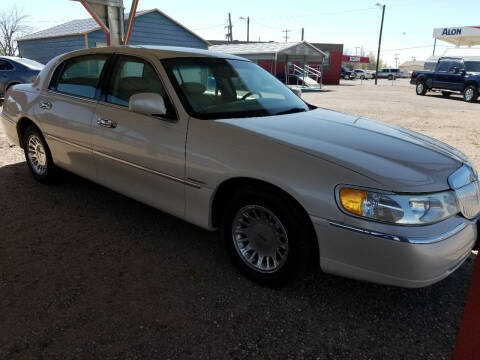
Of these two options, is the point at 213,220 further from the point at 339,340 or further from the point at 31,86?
the point at 31,86

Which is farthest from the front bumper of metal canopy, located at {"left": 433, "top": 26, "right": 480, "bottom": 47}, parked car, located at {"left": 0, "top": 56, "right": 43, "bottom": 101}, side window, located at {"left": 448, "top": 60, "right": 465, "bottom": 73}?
metal canopy, located at {"left": 433, "top": 26, "right": 480, "bottom": 47}

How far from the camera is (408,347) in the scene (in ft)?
7.33

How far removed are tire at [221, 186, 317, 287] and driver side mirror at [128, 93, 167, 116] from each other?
884 mm

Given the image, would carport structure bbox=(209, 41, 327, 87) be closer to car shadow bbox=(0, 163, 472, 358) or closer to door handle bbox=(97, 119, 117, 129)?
door handle bbox=(97, 119, 117, 129)

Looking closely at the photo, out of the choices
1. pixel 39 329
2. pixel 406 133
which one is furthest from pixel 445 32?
pixel 39 329

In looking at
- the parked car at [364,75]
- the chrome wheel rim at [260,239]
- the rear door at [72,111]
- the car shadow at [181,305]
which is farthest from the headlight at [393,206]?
the parked car at [364,75]

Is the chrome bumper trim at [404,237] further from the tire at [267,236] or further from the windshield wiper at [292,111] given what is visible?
the windshield wiper at [292,111]

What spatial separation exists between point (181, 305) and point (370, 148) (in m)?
1.62

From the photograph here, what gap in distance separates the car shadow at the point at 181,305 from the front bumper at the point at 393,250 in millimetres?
401

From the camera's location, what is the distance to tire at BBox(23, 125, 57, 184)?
A: 4.41m

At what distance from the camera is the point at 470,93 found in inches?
746

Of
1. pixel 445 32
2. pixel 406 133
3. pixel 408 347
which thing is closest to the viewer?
pixel 408 347

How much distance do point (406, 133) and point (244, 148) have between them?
4.95 feet

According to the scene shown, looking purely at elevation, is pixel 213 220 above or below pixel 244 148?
below
